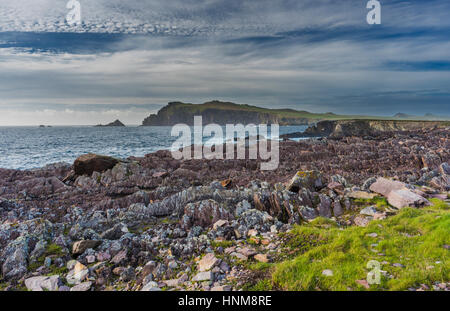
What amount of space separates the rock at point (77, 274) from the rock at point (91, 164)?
56.2ft

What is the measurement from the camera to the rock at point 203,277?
234 inches

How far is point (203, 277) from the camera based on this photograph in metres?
6.01

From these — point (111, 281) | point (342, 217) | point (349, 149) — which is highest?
point (349, 149)

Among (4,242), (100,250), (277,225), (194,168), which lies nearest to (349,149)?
(194,168)

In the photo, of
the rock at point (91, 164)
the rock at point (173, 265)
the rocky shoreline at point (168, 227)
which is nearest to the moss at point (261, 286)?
the rocky shoreline at point (168, 227)

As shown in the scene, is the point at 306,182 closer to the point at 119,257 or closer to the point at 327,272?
the point at 327,272

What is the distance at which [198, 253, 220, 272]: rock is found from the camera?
21.1ft

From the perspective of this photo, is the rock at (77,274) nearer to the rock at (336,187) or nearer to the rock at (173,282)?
the rock at (173,282)

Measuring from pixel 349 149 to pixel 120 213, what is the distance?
28.8 m

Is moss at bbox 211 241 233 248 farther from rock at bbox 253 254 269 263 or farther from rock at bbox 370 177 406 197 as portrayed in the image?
rock at bbox 370 177 406 197

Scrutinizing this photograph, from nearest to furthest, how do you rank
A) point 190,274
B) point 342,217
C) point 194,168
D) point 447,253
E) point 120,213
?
Result: point 447,253
point 190,274
point 342,217
point 120,213
point 194,168

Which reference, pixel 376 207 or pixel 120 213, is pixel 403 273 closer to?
pixel 376 207
